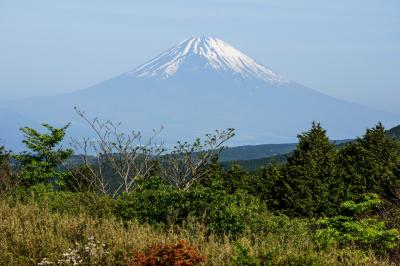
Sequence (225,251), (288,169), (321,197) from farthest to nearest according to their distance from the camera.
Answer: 1. (288,169)
2. (321,197)
3. (225,251)

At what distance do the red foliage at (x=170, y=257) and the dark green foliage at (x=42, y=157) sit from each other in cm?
3185

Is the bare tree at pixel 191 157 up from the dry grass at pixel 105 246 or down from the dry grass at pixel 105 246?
up

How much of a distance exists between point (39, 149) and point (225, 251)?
32.9m

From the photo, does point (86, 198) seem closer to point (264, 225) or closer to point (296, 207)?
point (264, 225)

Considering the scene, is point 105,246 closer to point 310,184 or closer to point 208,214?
point 208,214

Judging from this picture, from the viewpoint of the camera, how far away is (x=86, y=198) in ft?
55.2

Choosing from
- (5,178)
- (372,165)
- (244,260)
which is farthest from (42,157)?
(244,260)

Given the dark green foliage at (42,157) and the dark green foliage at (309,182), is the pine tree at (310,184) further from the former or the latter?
the dark green foliage at (42,157)

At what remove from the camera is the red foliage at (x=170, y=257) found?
8.59m

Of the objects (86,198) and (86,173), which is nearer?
(86,198)

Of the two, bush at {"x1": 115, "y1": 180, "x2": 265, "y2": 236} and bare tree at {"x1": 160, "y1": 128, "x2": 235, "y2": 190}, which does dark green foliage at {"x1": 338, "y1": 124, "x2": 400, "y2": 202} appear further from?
bush at {"x1": 115, "y1": 180, "x2": 265, "y2": 236}

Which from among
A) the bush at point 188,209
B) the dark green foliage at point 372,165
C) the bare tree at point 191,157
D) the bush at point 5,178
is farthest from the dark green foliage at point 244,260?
the bare tree at point 191,157

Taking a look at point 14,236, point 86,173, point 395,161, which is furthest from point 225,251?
point 86,173

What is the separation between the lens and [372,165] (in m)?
37.8
